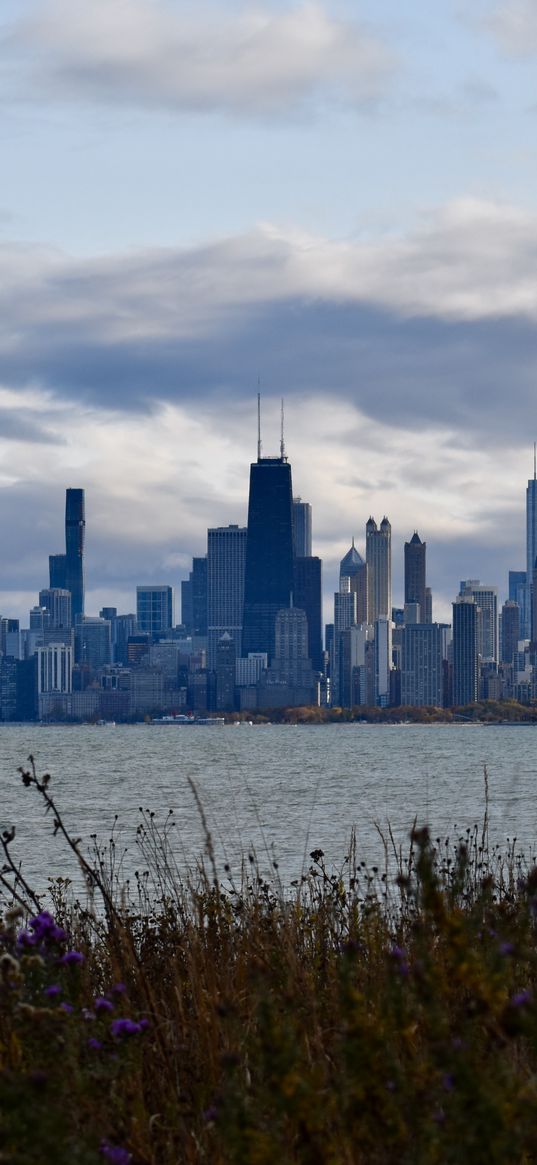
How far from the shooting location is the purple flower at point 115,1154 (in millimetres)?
4778

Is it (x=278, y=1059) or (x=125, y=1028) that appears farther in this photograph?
(x=125, y=1028)

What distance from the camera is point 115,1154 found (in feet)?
15.7

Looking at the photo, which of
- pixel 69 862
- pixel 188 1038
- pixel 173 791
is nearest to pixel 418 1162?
pixel 188 1038

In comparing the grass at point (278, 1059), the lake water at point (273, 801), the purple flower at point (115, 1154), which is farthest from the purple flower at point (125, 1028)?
the lake water at point (273, 801)

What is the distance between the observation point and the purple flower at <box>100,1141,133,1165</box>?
4778 millimetres

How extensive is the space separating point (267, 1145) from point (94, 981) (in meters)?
5.51

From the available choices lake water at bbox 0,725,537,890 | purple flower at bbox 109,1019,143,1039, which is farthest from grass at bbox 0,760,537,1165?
lake water at bbox 0,725,537,890

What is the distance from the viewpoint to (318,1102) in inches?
166

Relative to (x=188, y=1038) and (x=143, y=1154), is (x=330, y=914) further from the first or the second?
(x=143, y=1154)

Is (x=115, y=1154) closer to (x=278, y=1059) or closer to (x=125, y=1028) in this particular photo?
(x=125, y=1028)

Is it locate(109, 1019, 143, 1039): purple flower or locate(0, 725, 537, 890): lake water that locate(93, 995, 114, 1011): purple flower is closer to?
locate(109, 1019, 143, 1039): purple flower

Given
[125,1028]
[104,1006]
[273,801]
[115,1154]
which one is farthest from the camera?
[273,801]

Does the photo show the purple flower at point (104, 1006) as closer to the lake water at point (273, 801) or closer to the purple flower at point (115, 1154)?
the purple flower at point (115, 1154)

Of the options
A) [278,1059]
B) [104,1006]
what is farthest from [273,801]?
[278,1059]
